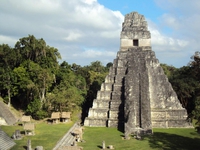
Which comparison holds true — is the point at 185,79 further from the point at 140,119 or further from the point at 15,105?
the point at 15,105

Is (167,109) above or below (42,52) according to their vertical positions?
below

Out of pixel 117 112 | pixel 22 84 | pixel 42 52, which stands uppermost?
pixel 42 52

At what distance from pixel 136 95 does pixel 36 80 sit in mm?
11850

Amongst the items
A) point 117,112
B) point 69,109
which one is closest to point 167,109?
point 117,112

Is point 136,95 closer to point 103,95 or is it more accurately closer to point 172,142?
point 103,95

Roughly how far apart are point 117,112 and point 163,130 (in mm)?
4327

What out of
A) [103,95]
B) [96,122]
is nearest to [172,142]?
[96,122]

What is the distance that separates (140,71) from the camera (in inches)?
955

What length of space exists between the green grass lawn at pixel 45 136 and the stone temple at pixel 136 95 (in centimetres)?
301

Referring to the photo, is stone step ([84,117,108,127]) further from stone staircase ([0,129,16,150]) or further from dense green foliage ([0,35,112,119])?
stone staircase ([0,129,16,150])

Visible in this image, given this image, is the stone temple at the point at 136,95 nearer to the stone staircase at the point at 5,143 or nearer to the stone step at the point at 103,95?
the stone step at the point at 103,95

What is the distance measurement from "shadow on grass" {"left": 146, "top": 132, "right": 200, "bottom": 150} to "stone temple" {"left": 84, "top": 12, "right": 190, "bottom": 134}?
1.50 meters

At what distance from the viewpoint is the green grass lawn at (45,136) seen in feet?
48.0

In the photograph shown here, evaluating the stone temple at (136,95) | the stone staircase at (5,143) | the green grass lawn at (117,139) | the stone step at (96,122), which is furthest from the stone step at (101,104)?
the stone staircase at (5,143)
